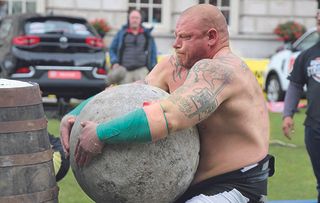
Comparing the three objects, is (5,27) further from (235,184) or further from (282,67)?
(235,184)

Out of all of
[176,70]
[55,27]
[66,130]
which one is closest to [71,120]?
[66,130]

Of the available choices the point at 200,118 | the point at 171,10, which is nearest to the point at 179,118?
the point at 200,118

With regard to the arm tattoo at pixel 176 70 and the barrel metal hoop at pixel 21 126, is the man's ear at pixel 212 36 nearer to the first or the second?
the arm tattoo at pixel 176 70

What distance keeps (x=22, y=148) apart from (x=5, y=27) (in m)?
10.1

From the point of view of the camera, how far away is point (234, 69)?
12.7ft

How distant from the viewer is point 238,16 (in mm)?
26062

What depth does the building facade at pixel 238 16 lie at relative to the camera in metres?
24.7

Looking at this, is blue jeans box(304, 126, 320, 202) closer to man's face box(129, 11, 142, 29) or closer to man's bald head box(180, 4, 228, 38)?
man's bald head box(180, 4, 228, 38)

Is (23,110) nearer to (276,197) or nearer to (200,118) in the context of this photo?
(200,118)

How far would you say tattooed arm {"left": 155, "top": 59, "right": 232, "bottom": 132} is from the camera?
3580mm

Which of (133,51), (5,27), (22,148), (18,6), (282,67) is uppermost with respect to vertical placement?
(22,148)

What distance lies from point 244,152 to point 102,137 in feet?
2.60

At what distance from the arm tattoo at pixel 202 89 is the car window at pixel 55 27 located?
9.54 m

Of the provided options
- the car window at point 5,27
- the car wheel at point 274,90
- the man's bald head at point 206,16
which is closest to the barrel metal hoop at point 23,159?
the man's bald head at point 206,16
